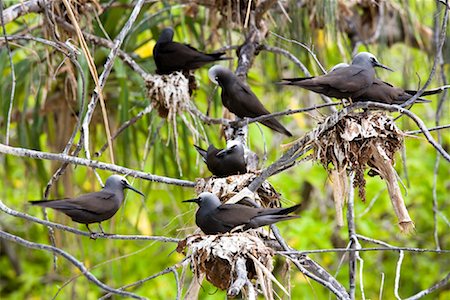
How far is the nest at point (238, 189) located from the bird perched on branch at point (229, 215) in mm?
136

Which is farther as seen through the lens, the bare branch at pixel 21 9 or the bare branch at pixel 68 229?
the bare branch at pixel 21 9

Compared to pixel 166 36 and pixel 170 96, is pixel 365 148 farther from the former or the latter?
pixel 166 36

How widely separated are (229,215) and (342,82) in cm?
85

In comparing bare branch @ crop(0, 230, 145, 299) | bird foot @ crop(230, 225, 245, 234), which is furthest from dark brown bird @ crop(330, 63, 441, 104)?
bare branch @ crop(0, 230, 145, 299)

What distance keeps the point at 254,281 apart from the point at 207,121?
1.66 meters

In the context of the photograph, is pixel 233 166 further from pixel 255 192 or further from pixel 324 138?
pixel 324 138

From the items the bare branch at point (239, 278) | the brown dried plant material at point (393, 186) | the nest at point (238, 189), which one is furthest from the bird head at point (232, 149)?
the bare branch at point (239, 278)

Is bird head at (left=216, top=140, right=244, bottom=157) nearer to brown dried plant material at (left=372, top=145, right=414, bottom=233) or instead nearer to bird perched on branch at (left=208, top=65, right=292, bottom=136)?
bird perched on branch at (left=208, top=65, right=292, bottom=136)

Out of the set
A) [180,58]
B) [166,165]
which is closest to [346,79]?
[180,58]

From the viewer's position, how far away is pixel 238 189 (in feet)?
13.6

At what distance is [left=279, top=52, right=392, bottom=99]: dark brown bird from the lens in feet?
13.3

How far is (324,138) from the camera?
3.79 m

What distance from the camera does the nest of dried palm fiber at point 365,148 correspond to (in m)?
3.72

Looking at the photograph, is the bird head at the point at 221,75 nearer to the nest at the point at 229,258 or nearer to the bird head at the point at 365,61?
the bird head at the point at 365,61
